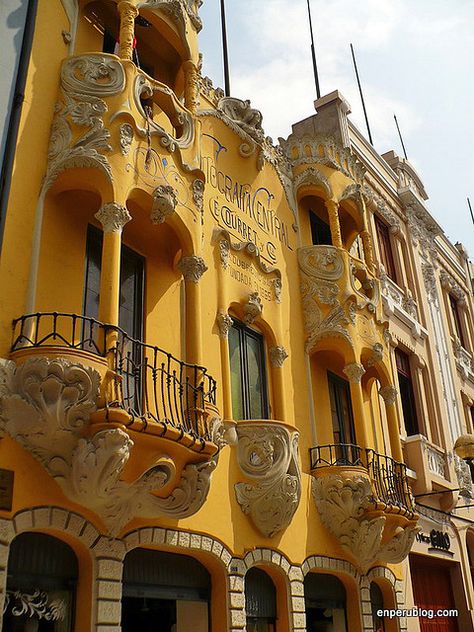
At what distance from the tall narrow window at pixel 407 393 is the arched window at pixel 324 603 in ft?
20.1

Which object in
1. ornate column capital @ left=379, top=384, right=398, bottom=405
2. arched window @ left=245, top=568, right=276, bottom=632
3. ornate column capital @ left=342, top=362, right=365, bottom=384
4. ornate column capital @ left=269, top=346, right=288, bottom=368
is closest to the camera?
arched window @ left=245, top=568, right=276, bottom=632

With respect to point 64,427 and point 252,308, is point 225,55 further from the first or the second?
point 64,427

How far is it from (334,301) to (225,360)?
384 cm

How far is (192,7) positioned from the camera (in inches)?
472

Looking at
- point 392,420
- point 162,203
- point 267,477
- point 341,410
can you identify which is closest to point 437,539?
point 392,420

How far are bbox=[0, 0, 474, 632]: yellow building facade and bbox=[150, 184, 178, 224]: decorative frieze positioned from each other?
0.04 meters

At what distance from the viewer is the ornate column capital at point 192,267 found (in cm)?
992

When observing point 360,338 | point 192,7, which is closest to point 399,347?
point 360,338

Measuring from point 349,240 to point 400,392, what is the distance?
451 cm

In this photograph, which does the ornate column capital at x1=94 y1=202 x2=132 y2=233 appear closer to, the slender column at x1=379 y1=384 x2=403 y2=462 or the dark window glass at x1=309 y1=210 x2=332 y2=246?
the dark window glass at x1=309 y1=210 x2=332 y2=246

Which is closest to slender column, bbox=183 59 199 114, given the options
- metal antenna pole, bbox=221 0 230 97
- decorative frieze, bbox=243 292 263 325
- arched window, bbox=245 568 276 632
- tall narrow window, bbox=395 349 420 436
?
decorative frieze, bbox=243 292 263 325

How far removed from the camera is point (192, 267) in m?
9.92

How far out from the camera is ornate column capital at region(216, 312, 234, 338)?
444 inches

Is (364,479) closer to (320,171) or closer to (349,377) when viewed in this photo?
(349,377)
